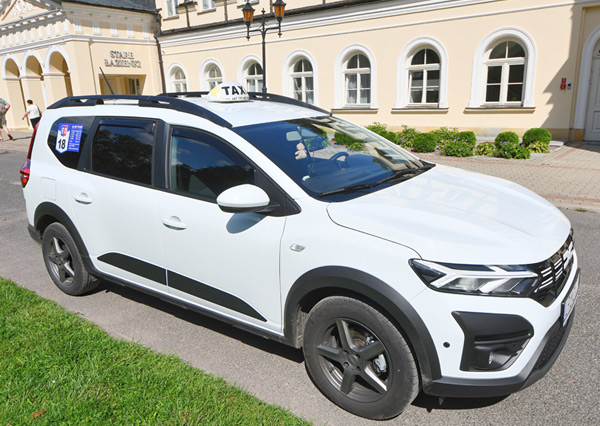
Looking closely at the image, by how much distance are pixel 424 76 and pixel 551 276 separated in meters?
→ 15.7

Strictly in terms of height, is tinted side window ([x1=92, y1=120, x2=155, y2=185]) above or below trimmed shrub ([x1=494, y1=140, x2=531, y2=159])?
above

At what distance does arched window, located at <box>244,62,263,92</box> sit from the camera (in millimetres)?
22344

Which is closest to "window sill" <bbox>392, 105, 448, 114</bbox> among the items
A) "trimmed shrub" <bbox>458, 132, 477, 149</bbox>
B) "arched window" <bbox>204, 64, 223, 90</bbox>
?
"trimmed shrub" <bbox>458, 132, 477, 149</bbox>

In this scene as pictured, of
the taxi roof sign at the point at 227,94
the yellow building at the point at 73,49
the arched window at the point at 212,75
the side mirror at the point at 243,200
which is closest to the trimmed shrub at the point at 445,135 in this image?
the taxi roof sign at the point at 227,94

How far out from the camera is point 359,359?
104 inches

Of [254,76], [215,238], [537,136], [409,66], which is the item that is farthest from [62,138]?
[254,76]

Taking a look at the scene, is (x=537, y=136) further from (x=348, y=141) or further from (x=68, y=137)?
(x=68, y=137)

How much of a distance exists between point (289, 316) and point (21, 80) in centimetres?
3081

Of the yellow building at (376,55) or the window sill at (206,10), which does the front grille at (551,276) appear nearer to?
the yellow building at (376,55)

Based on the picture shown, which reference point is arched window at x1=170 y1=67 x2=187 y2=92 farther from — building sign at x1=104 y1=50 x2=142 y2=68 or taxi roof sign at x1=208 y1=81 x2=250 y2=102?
taxi roof sign at x1=208 y1=81 x2=250 y2=102

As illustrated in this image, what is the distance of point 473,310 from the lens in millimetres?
2264

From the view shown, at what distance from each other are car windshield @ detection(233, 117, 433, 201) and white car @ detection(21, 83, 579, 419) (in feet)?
0.05

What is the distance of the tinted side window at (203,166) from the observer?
122 inches

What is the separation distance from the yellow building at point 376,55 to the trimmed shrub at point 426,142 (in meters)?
2.45
